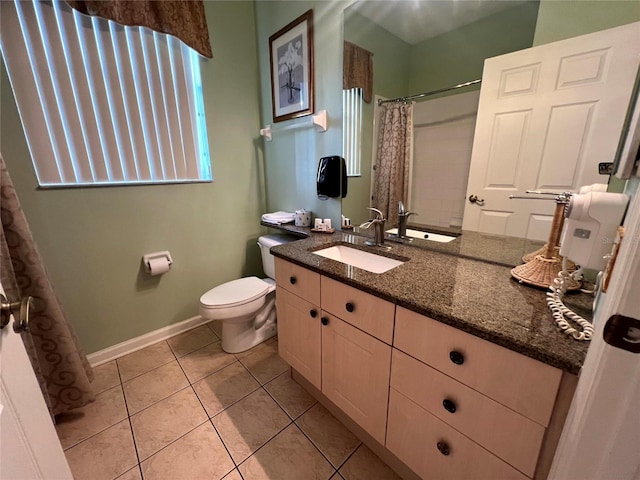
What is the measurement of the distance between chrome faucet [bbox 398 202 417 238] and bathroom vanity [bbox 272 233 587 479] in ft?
0.54

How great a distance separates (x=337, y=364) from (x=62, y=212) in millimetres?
1785

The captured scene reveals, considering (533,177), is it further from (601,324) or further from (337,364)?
(337,364)

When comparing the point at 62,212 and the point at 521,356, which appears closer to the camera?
the point at 521,356

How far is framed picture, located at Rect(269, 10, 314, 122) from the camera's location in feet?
5.56

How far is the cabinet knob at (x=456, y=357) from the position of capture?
29.1 inches

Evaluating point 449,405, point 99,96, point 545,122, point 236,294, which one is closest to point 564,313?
point 449,405

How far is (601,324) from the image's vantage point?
463 mm

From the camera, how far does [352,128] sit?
161cm

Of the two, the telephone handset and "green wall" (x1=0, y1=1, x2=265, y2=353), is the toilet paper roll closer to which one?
"green wall" (x1=0, y1=1, x2=265, y2=353)

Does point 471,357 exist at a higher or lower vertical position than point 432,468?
higher

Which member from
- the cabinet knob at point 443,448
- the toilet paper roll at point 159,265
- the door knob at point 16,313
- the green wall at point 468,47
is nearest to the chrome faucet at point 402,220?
the green wall at point 468,47

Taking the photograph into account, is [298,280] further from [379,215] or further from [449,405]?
[449,405]

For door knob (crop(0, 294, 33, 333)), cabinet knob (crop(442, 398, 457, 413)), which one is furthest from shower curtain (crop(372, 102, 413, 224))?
door knob (crop(0, 294, 33, 333))

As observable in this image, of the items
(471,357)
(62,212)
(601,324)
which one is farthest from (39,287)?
(601,324)
